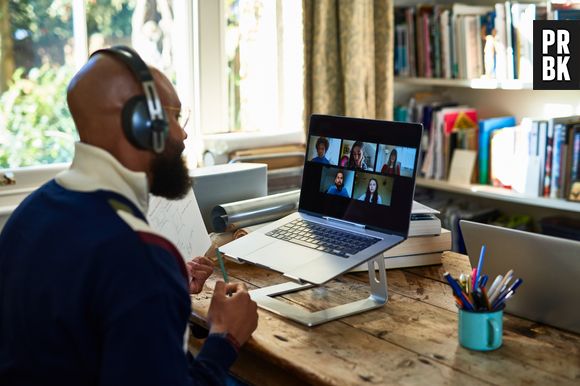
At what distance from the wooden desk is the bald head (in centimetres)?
47

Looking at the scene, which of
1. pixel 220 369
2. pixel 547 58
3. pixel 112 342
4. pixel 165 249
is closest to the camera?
pixel 112 342

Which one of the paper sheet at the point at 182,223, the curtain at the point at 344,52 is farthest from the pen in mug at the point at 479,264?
the curtain at the point at 344,52

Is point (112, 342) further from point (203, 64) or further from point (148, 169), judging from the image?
point (203, 64)

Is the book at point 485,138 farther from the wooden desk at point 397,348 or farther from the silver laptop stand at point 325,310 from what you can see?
the silver laptop stand at point 325,310

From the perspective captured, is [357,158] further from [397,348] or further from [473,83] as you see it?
[473,83]

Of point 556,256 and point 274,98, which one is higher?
point 274,98

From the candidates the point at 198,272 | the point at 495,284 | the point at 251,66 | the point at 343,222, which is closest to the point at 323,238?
the point at 343,222

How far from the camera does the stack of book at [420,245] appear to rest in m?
1.86

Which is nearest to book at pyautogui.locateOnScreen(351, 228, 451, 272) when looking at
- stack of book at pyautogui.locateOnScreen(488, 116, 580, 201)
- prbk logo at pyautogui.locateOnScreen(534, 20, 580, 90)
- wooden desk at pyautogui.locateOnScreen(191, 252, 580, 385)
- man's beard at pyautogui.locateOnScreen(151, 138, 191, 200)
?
wooden desk at pyautogui.locateOnScreen(191, 252, 580, 385)

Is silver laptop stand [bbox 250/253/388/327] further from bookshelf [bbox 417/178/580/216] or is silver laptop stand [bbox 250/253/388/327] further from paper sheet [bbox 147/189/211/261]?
bookshelf [bbox 417/178/580/216]

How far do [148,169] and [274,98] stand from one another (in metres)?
2.10

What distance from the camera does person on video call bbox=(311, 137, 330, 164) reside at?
1765mm

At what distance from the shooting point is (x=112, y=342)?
102 centimetres

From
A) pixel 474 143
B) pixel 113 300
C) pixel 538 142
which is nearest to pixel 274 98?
pixel 474 143
